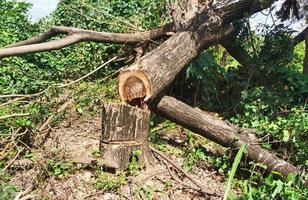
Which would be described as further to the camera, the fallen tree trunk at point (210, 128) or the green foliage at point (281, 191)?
the fallen tree trunk at point (210, 128)

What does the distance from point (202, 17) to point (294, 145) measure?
86.6 inches

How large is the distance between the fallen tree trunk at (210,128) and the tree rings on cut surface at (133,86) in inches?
26.6

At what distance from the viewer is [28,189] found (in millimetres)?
4105

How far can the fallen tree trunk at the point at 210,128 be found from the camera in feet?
16.4

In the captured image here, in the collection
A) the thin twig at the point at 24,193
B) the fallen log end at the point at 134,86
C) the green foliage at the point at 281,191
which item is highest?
the fallen log end at the point at 134,86

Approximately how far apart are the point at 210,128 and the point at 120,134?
1320 millimetres

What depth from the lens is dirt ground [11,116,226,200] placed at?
4.14m

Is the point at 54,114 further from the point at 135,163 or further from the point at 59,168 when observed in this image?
the point at 135,163

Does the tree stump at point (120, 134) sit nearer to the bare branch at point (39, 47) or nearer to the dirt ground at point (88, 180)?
the dirt ground at point (88, 180)

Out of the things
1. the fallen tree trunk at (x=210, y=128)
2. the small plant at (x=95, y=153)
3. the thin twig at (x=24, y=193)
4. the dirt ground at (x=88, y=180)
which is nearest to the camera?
the thin twig at (x=24, y=193)

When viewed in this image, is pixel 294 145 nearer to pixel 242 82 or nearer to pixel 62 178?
pixel 242 82

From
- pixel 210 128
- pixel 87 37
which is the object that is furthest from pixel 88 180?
pixel 87 37

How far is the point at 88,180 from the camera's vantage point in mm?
4293

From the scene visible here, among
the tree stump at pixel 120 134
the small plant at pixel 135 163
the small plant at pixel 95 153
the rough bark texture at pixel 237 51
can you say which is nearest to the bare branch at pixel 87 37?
the rough bark texture at pixel 237 51
